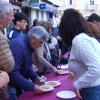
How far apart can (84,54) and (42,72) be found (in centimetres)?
133

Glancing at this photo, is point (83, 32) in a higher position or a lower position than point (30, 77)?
higher

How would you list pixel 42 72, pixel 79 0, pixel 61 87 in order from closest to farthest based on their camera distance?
1. pixel 61 87
2. pixel 42 72
3. pixel 79 0

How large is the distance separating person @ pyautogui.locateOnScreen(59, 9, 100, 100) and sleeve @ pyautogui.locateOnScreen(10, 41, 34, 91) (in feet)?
1.31

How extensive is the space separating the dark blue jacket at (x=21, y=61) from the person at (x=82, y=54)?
1.25 ft

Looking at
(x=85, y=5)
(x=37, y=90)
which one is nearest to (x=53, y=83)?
(x=37, y=90)

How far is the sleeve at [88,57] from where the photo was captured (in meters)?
2.14

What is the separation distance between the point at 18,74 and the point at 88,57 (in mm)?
653

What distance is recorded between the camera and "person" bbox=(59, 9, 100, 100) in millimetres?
2156

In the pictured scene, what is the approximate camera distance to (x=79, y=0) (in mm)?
36969

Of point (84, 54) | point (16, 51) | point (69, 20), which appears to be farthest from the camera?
point (16, 51)

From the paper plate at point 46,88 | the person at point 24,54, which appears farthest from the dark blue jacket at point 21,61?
the paper plate at point 46,88

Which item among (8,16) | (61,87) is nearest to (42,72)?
(61,87)

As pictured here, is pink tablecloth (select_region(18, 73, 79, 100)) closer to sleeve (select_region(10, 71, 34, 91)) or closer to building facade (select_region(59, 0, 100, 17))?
sleeve (select_region(10, 71, 34, 91))

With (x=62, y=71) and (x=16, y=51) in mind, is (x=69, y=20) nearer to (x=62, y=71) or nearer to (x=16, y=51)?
(x=16, y=51)
